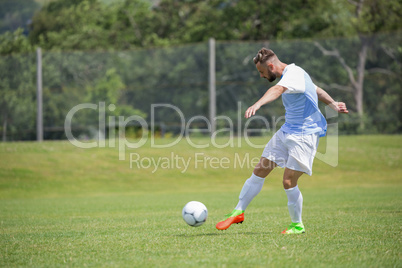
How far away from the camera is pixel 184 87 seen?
77.5ft

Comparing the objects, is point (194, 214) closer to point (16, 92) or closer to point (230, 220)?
point (230, 220)

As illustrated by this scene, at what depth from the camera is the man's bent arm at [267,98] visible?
5961 mm

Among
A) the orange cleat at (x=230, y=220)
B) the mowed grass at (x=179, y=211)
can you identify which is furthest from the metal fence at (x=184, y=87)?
the orange cleat at (x=230, y=220)

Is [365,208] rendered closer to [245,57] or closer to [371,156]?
[371,156]

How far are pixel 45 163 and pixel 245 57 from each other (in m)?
10.00

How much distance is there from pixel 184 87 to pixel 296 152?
1703cm

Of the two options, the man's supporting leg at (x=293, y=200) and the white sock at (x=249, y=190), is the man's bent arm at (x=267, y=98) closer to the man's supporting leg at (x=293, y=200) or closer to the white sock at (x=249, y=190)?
the man's supporting leg at (x=293, y=200)

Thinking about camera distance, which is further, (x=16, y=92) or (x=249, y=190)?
(x=16, y=92)

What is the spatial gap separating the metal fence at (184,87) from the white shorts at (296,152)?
603 inches

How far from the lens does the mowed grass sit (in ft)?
17.8

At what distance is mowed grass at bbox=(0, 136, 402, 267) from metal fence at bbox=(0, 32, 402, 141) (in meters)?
1.61

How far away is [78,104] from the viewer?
926 inches

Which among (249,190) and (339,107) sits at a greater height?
(339,107)

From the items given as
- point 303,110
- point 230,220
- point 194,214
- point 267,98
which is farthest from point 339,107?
point 194,214
